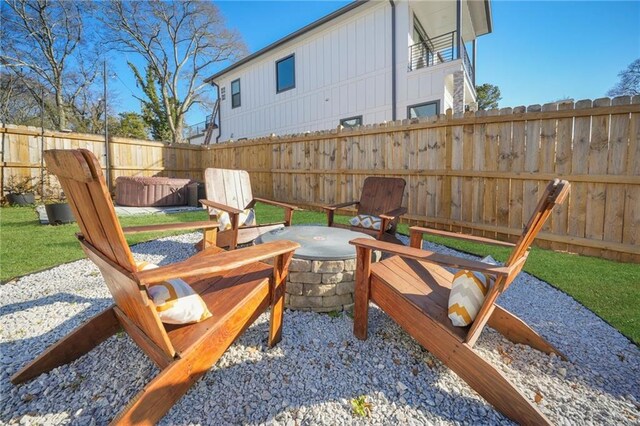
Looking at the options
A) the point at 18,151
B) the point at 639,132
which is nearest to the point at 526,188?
the point at 639,132

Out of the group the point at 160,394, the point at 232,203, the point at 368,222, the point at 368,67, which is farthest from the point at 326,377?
the point at 368,67

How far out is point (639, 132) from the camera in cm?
352

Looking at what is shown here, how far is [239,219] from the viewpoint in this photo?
3.65m

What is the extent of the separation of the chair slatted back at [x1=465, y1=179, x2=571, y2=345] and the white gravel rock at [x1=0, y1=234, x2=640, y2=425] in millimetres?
433

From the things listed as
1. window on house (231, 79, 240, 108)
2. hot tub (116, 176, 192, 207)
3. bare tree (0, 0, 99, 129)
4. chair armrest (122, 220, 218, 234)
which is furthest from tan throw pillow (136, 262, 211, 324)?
bare tree (0, 0, 99, 129)

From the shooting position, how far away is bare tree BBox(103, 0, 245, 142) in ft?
50.5

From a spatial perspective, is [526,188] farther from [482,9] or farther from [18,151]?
[18,151]

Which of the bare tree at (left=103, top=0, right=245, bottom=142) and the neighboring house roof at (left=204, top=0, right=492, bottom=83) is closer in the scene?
the neighboring house roof at (left=204, top=0, right=492, bottom=83)

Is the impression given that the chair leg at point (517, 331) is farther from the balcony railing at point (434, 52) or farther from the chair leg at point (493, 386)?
the balcony railing at point (434, 52)

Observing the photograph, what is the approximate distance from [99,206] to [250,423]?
112 centimetres

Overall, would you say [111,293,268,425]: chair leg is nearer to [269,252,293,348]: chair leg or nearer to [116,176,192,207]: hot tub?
[269,252,293,348]: chair leg

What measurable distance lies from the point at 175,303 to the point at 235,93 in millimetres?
14378

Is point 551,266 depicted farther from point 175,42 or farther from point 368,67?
point 175,42

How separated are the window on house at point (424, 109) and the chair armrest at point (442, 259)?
24.2 ft
